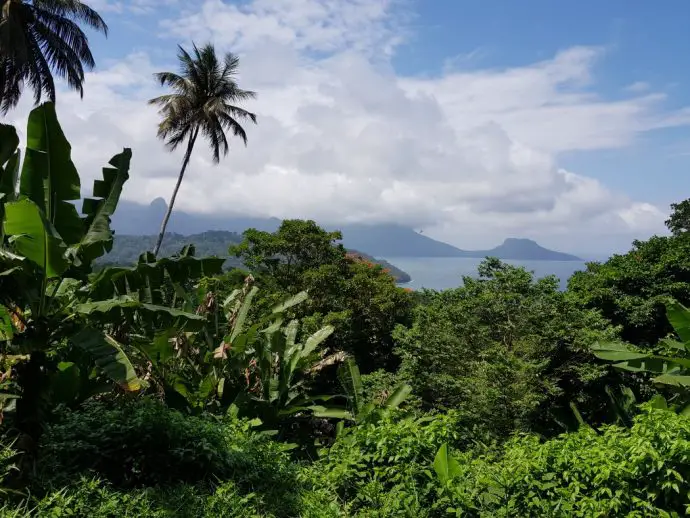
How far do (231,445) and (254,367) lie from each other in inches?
133

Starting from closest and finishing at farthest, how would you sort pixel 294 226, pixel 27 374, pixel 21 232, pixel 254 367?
pixel 21 232, pixel 27 374, pixel 254 367, pixel 294 226

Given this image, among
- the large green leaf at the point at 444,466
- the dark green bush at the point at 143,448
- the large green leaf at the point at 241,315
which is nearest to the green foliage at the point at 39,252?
the dark green bush at the point at 143,448

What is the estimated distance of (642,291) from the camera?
16812 millimetres

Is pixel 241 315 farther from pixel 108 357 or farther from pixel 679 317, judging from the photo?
pixel 679 317

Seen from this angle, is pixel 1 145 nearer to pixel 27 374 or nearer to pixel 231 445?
pixel 27 374

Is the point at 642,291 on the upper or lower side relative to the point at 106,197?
lower

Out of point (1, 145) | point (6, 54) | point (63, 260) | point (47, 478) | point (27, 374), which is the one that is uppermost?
point (6, 54)

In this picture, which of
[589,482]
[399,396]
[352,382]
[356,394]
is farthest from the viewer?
[352,382]

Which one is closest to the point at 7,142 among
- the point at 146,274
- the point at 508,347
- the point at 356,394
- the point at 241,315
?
the point at 146,274

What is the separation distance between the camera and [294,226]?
59.1 ft

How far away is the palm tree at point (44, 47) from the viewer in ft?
57.7

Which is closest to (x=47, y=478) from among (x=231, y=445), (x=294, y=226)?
(x=231, y=445)

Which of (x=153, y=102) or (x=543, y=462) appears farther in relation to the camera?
(x=153, y=102)

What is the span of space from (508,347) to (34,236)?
1069 cm
